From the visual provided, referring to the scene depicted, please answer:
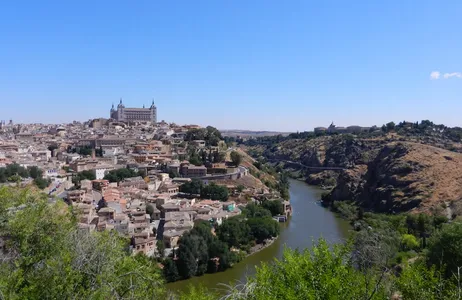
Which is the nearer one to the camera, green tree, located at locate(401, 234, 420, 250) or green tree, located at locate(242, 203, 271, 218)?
green tree, located at locate(401, 234, 420, 250)

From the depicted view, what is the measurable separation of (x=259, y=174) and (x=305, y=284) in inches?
1146

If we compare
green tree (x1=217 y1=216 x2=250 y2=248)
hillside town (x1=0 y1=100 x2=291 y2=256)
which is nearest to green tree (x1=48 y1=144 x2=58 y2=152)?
hillside town (x1=0 y1=100 x2=291 y2=256)

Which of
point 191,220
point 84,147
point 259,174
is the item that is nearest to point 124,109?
point 84,147

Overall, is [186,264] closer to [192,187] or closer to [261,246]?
[261,246]

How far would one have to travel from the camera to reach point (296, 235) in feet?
63.3

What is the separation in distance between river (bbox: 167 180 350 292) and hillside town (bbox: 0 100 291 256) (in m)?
1.48

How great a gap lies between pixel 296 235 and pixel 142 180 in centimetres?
1105

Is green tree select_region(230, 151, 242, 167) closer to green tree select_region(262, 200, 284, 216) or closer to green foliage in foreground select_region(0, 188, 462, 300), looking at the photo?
green tree select_region(262, 200, 284, 216)

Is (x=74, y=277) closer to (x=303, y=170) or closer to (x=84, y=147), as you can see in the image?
(x=84, y=147)

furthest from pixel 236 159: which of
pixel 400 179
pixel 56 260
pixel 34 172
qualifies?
pixel 56 260

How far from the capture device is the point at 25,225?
16.2 ft

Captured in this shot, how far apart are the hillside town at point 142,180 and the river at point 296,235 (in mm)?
1482

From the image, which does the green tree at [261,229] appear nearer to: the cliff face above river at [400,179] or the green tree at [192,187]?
the green tree at [192,187]

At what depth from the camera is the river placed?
43.5 ft
